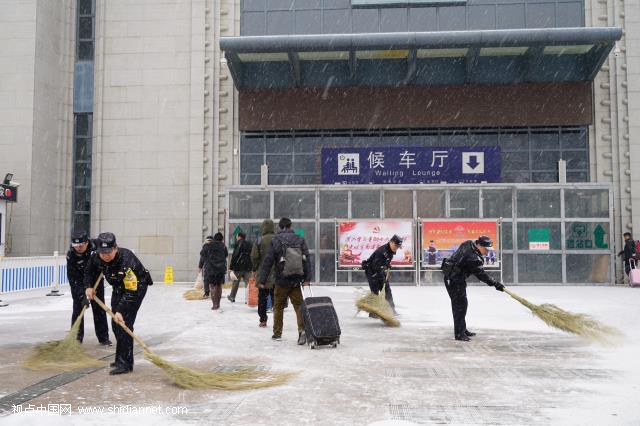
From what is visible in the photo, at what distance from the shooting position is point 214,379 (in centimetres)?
587

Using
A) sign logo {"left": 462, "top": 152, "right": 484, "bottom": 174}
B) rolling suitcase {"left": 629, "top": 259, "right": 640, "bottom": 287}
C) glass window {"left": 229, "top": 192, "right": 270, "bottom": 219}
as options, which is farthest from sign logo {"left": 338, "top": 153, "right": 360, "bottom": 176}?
rolling suitcase {"left": 629, "top": 259, "right": 640, "bottom": 287}

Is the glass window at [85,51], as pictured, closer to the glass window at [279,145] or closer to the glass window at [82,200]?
the glass window at [82,200]

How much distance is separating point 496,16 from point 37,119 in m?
19.0

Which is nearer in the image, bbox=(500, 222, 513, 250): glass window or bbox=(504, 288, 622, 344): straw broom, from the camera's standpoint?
bbox=(504, 288, 622, 344): straw broom

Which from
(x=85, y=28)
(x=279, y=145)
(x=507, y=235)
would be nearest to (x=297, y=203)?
(x=279, y=145)

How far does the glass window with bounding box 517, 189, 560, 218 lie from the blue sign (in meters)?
1.79

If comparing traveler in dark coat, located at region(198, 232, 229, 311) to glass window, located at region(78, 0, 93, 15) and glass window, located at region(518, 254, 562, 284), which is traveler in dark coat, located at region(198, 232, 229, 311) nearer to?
glass window, located at region(518, 254, 562, 284)

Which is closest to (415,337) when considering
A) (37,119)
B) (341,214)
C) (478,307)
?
(478,307)

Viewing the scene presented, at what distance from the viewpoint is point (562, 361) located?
23.7 feet

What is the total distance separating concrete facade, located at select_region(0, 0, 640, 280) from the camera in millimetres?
23062

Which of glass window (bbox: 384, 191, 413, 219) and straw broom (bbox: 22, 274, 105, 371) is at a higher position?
glass window (bbox: 384, 191, 413, 219)

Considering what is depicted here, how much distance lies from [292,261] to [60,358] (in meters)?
3.41

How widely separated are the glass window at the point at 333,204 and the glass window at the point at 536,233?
6558mm

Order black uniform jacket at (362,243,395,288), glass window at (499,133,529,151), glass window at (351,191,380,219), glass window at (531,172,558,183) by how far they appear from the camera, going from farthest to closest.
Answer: glass window at (499,133,529,151)
glass window at (531,172,558,183)
glass window at (351,191,380,219)
black uniform jacket at (362,243,395,288)
